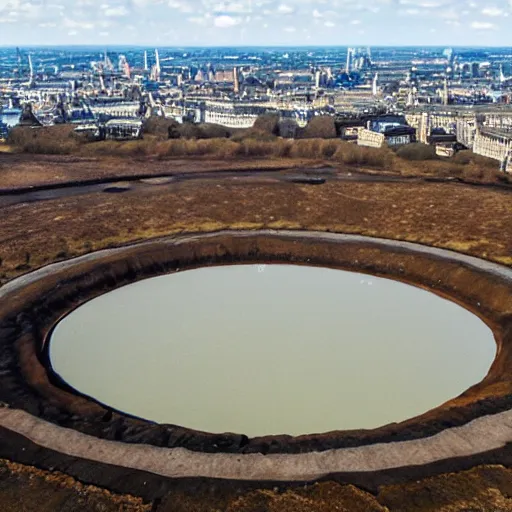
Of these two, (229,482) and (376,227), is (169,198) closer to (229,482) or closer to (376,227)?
(376,227)

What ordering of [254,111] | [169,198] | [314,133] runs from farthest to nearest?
[254,111]
[314,133]
[169,198]

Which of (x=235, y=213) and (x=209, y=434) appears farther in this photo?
(x=235, y=213)

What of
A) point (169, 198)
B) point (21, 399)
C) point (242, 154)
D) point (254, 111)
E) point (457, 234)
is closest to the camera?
point (21, 399)

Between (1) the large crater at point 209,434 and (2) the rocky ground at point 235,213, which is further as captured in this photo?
(2) the rocky ground at point 235,213

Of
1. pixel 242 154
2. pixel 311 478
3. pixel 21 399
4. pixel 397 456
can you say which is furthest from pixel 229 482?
pixel 242 154

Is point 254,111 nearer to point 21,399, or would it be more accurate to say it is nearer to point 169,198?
point 169,198

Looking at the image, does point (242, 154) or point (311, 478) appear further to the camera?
point (242, 154)

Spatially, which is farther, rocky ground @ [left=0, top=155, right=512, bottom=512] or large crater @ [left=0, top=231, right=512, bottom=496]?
rocky ground @ [left=0, top=155, right=512, bottom=512]

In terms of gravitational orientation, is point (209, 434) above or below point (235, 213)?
below

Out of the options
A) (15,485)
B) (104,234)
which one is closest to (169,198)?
(104,234)
